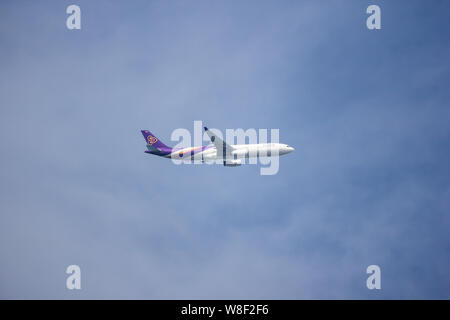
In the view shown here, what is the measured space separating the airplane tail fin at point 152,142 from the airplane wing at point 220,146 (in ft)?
45.8

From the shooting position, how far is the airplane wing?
10819 centimetres

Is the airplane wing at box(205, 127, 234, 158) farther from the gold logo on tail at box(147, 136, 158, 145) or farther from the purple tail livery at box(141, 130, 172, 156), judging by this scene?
the gold logo on tail at box(147, 136, 158, 145)

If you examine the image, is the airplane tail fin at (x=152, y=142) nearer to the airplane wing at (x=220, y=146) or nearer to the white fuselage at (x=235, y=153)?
the white fuselage at (x=235, y=153)

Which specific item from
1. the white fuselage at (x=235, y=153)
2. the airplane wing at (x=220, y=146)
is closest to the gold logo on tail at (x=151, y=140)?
the white fuselage at (x=235, y=153)

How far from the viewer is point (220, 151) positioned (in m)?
111

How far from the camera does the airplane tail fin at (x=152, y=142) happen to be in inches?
4542

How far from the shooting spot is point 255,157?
112250mm

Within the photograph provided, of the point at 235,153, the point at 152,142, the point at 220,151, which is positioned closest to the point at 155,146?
the point at 152,142
